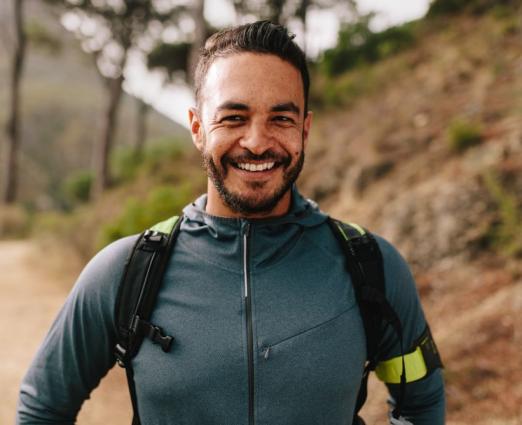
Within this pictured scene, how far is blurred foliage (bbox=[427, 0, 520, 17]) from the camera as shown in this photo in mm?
10378

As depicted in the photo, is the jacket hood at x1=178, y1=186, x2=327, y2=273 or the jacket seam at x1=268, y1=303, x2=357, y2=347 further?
the jacket hood at x1=178, y1=186, x2=327, y2=273

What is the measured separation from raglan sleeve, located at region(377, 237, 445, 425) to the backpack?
1.1 inches

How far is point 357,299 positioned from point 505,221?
13.1 ft

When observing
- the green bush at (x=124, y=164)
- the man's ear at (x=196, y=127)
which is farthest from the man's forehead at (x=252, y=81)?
the green bush at (x=124, y=164)

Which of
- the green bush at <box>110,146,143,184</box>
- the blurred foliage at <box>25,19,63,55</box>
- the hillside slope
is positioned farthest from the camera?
the blurred foliage at <box>25,19,63,55</box>

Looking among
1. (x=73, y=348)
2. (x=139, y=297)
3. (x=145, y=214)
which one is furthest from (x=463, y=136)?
(x=73, y=348)

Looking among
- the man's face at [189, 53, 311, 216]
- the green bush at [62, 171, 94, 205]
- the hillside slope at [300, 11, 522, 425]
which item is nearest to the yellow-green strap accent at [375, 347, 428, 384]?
the man's face at [189, 53, 311, 216]

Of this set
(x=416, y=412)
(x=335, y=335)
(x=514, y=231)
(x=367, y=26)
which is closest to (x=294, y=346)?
(x=335, y=335)

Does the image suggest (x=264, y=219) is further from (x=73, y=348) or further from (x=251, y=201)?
(x=73, y=348)

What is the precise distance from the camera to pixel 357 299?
5.26 ft

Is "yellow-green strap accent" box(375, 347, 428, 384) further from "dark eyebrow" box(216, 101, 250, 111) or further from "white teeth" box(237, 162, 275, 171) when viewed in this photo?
"dark eyebrow" box(216, 101, 250, 111)

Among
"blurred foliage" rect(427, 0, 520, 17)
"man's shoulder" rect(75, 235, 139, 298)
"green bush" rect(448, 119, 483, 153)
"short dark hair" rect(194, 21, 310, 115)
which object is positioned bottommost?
"man's shoulder" rect(75, 235, 139, 298)

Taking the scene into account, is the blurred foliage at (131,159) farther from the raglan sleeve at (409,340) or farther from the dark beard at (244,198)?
the raglan sleeve at (409,340)

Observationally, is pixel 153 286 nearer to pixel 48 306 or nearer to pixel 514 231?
pixel 514 231
